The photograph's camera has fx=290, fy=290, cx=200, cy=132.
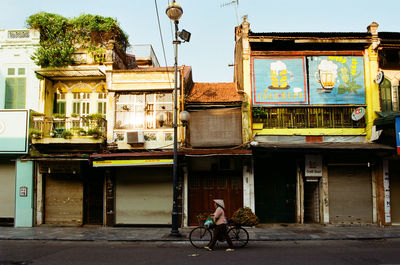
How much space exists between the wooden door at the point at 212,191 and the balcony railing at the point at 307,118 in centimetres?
326

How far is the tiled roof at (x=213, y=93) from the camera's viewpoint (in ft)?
49.8

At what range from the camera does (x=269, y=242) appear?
10828 millimetres

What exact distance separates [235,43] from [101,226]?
13.1 m

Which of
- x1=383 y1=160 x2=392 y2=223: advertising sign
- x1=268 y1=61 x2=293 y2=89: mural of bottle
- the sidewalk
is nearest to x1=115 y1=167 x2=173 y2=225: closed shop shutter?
the sidewalk

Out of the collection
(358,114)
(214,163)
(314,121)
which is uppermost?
(358,114)

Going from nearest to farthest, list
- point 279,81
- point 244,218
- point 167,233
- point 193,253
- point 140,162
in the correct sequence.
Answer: point 193,253, point 244,218, point 167,233, point 140,162, point 279,81

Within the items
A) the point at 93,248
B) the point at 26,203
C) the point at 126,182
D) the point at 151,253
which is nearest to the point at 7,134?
the point at 26,203

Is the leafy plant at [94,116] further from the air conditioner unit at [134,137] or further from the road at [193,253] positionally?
the road at [193,253]

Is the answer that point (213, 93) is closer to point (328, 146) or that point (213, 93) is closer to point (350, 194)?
point (328, 146)

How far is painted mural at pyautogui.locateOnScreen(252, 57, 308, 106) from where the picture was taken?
49.0ft

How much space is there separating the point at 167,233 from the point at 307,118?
889 cm

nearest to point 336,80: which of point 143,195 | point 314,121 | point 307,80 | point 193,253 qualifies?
point 307,80

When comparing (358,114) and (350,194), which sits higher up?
(358,114)

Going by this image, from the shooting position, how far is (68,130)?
48.0ft
